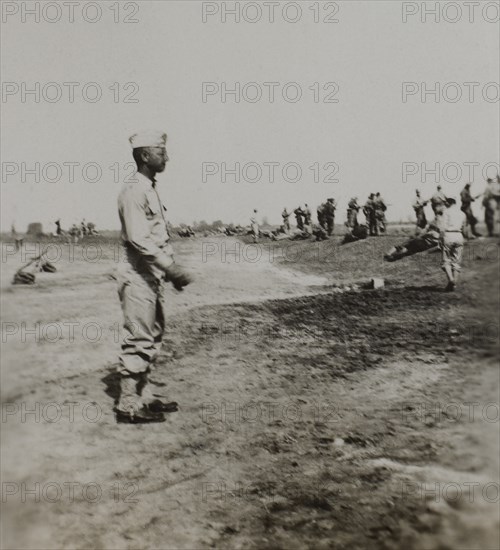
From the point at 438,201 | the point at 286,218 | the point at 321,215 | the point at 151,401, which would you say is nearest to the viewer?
the point at 151,401

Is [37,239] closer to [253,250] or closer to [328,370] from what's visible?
[253,250]

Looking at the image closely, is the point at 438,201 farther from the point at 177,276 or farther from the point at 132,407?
the point at 132,407

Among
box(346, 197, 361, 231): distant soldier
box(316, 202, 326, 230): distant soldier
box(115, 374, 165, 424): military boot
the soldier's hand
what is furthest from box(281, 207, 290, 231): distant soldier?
box(115, 374, 165, 424): military boot

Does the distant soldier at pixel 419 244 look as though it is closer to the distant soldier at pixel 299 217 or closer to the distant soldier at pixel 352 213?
the distant soldier at pixel 352 213

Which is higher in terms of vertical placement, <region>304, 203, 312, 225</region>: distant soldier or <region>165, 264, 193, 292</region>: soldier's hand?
<region>304, 203, 312, 225</region>: distant soldier

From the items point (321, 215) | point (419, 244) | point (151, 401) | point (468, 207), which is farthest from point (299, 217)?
point (151, 401)

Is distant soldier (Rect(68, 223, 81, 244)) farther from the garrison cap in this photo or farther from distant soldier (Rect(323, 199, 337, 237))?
distant soldier (Rect(323, 199, 337, 237))
